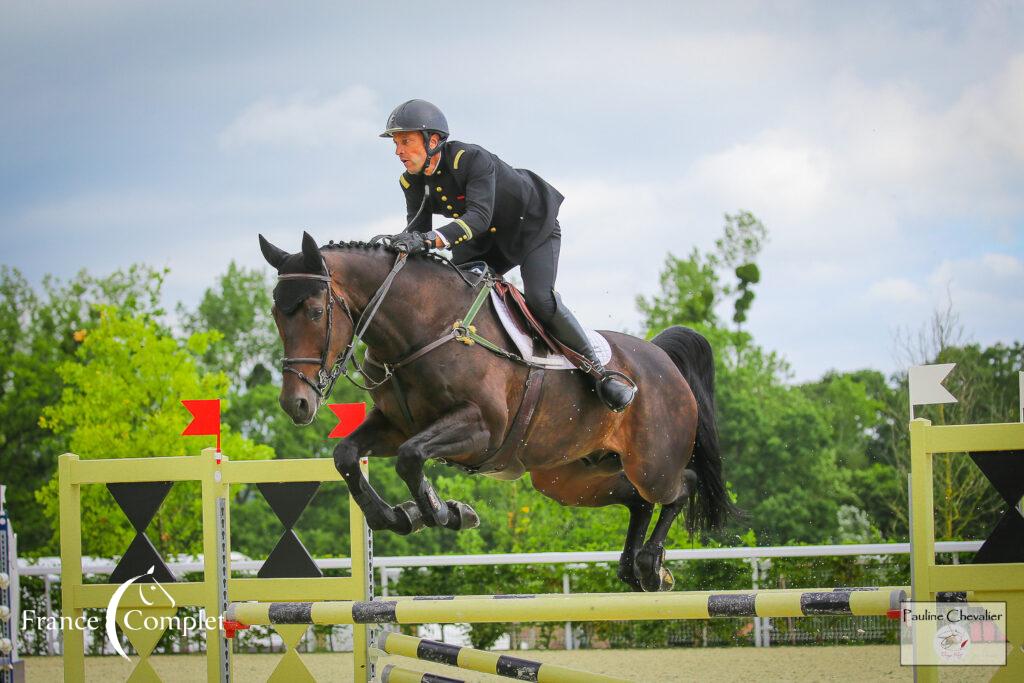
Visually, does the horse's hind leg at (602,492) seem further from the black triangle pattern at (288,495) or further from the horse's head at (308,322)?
the horse's head at (308,322)

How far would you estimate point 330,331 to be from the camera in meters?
4.22

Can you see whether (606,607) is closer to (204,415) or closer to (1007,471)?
(1007,471)

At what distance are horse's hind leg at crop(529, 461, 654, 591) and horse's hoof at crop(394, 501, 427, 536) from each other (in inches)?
50.1

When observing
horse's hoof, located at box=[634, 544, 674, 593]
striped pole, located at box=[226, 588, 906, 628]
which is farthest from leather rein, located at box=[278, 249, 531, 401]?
horse's hoof, located at box=[634, 544, 674, 593]

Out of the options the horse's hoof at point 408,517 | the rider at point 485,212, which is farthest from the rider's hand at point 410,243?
the horse's hoof at point 408,517

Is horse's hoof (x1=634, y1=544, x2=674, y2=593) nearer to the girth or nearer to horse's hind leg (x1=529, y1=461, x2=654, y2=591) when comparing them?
horse's hind leg (x1=529, y1=461, x2=654, y2=591)

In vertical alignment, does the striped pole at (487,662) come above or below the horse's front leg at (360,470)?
below

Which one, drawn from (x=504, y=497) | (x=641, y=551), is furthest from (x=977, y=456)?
(x=504, y=497)

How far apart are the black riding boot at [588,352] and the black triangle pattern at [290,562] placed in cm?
188

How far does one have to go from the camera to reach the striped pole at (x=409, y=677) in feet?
15.6

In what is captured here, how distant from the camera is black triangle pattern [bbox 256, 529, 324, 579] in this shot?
5.71 metres

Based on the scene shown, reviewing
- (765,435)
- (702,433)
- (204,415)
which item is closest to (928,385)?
(702,433)

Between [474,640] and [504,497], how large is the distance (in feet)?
17.4

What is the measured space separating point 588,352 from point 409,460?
52.6 inches
